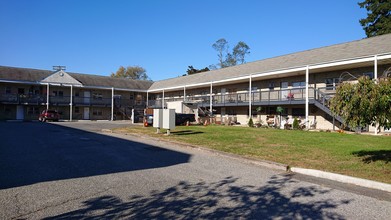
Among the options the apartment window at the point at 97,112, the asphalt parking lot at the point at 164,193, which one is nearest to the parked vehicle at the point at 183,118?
the asphalt parking lot at the point at 164,193

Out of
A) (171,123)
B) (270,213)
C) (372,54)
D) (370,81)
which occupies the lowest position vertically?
(270,213)

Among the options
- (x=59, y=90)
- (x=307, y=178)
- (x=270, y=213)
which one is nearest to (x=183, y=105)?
(x=59, y=90)

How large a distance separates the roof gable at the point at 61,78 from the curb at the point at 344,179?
40145mm

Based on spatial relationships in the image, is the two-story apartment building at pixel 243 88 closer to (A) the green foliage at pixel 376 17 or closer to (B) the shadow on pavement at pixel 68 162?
(B) the shadow on pavement at pixel 68 162

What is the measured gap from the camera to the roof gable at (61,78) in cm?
4096

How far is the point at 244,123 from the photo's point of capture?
3084 centimetres

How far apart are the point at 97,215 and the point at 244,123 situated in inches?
1075

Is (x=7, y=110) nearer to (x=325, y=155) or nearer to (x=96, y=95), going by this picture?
→ (x=96, y=95)

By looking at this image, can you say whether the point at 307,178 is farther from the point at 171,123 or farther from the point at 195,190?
the point at 171,123

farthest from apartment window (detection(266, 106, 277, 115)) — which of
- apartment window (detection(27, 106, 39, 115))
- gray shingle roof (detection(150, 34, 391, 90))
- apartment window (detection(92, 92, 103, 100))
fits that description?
apartment window (detection(27, 106, 39, 115))

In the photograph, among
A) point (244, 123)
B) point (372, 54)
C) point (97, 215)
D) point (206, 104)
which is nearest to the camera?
point (97, 215)

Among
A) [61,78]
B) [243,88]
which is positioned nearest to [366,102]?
Result: [243,88]

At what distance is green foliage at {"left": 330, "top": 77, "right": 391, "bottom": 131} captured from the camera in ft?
22.4

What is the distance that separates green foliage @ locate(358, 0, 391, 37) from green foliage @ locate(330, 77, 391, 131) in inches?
1504
